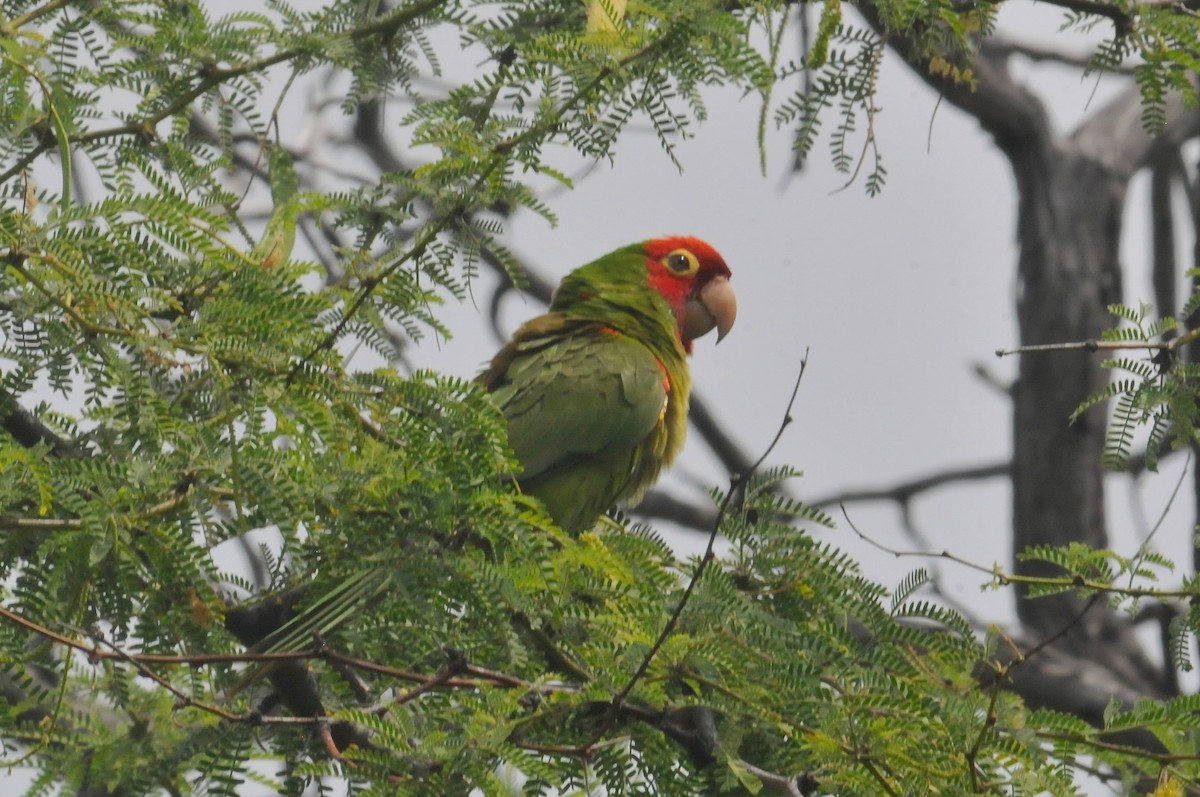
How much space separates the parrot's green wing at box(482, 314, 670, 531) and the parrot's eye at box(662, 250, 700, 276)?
82 centimetres

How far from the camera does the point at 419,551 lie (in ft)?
7.95

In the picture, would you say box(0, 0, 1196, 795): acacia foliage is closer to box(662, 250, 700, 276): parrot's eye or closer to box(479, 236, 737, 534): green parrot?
box(479, 236, 737, 534): green parrot

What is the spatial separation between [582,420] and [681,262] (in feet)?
4.09

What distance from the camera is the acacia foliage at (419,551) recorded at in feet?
7.73

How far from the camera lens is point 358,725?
7.83ft

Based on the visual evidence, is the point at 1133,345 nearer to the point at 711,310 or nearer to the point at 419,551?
the point at 419,551

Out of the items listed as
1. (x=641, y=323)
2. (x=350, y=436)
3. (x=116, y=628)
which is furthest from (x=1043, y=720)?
(x=641, y=323)

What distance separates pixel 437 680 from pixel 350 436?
0.65 m

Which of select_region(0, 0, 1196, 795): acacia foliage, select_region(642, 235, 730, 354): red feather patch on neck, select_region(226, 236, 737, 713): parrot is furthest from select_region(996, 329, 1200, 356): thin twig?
select_region(642, 235, 730, 354): red feather patch on neck

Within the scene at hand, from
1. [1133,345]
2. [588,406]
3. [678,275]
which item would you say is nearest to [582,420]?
[588,406]

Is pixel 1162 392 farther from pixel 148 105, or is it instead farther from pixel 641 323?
pixel 148 105

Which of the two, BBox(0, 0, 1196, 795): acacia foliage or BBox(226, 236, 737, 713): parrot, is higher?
BBox(226, 236, 737, 713): parrot

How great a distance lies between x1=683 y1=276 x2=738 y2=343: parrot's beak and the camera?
509cm

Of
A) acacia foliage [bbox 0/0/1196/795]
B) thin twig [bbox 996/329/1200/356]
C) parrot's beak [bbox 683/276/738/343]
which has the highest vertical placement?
parrot's beak [bbox 683/276/738/343]
